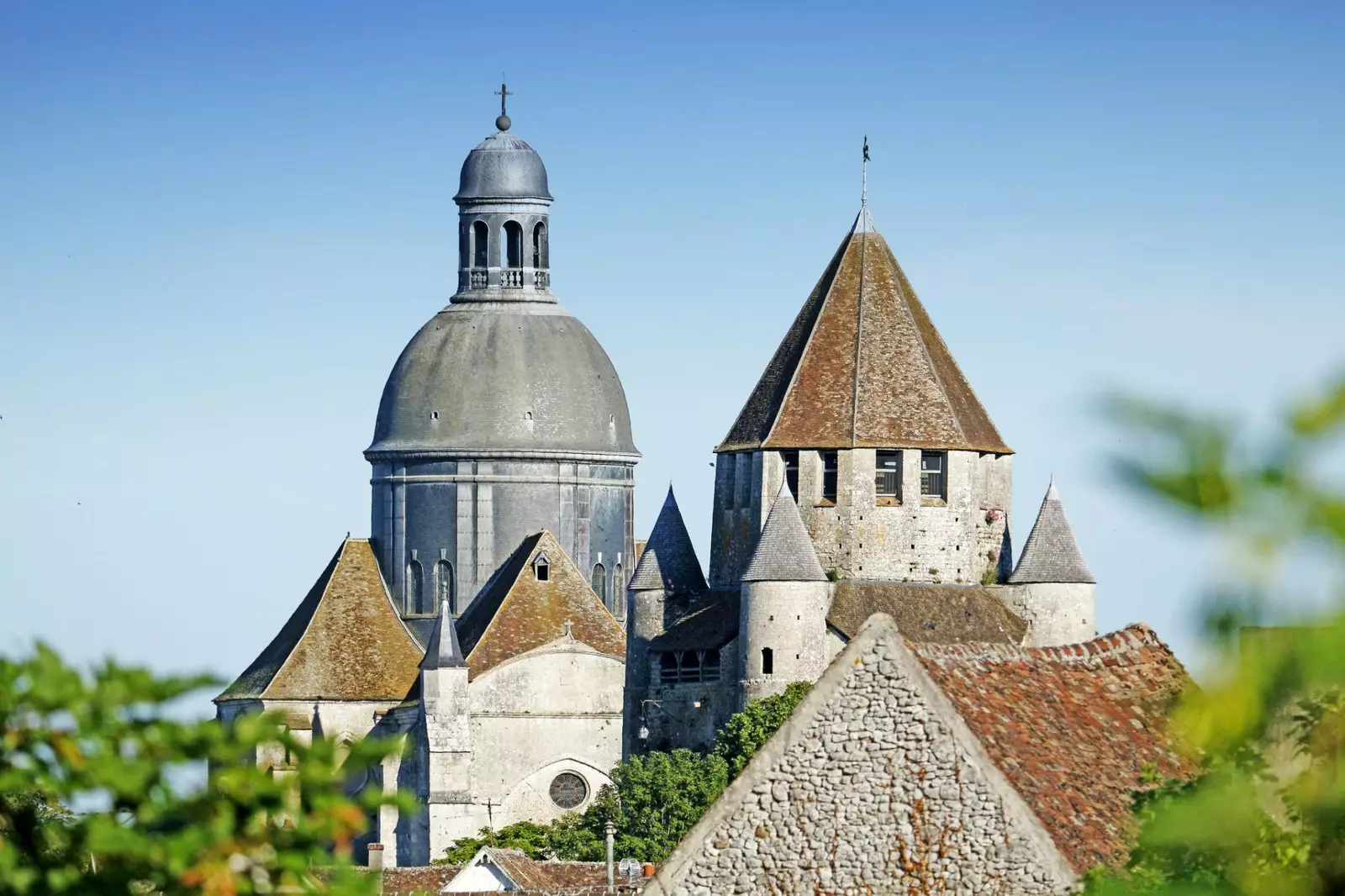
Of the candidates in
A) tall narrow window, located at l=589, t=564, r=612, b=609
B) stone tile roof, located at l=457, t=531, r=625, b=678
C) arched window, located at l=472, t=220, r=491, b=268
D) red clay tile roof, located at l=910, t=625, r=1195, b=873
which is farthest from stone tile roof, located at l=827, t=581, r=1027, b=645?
red clay tile roof, located at l=910, t=625, r=1195, b=873

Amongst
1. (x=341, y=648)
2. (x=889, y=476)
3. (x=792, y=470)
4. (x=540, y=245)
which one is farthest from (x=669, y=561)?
(x=540, y=245)

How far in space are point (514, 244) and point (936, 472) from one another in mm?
18303

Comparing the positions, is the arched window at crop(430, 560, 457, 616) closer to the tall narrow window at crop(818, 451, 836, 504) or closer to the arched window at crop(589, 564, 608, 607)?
the arched window at crop(589, 564, 608, 607)

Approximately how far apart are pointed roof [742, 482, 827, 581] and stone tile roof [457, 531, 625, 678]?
9977 millimetres

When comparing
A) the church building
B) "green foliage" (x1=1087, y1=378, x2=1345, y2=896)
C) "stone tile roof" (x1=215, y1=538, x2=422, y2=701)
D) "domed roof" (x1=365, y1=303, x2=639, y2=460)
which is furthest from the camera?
"domed roof" (x1=365, y1=303, x2=639, y2=460)

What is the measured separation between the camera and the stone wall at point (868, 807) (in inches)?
465

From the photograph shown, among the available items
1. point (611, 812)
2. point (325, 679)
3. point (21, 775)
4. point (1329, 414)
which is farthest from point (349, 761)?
point (325, 679)

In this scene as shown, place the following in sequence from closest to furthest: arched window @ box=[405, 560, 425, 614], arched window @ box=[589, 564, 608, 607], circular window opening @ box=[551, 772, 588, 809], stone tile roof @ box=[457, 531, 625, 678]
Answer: circular window opening @ box=[551, 772, 588, 809], stone tile roof @ box=[457, 531, 625, 678], arched window @ box=[405, 560, 425, 614], arched window @ box=[589, 564, 608, 607]

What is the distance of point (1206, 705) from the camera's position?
4.70 m

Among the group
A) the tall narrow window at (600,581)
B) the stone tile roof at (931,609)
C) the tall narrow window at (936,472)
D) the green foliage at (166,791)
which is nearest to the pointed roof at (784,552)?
the stone tile roof at (931,609)

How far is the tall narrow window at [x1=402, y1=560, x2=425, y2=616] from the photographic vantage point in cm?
7169

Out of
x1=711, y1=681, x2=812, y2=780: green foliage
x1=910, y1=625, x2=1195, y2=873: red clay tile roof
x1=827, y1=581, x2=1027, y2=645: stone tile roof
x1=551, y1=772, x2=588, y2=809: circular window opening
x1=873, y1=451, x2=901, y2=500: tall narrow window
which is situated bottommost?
x1=551, y1=772, x2=588, y2=809: circular window opening

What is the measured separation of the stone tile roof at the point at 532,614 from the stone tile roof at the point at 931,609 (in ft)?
33.7

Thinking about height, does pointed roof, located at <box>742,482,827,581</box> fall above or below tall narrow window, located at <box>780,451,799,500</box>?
below
